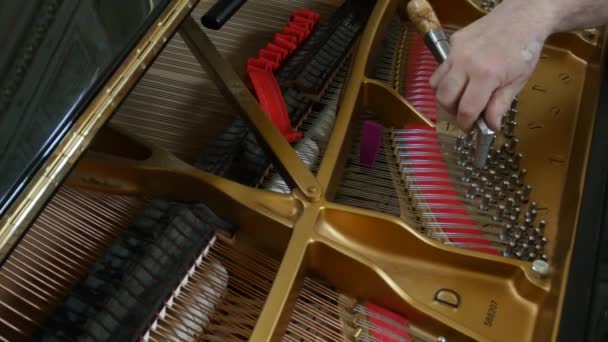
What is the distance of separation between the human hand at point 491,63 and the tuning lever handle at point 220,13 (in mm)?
456

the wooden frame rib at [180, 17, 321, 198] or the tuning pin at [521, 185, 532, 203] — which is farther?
the tuning pin at [521, 185, 532, 203]

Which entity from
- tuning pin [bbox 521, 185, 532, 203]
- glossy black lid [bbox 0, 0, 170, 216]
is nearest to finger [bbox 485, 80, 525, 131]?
tuning pin [bbox 521, 185, 532, 203]

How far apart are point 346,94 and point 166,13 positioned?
0.61 meters

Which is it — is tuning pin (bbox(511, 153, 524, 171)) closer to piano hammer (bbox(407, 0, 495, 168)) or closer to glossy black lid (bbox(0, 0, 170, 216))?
piano hammer (bbox(407, 0, 495, 168))

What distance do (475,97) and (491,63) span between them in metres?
0.08

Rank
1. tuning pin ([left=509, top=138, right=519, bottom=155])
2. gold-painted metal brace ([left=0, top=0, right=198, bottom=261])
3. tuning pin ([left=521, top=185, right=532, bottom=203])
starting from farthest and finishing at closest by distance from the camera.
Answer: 1. tuning pin ([left=509, top=138, right=519, bottom=155])
2. tuning pin ([left=521, top=185, right=532, bottom=203])
3. gold-painted metal brace ([left=0, top=0, right=198, bottom=261])

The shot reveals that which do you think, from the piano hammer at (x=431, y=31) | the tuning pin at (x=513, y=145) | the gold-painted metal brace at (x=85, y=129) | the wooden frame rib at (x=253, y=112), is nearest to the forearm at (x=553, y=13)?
the piano hammer at (x=431, y=31)

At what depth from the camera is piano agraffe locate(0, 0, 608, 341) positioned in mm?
1135

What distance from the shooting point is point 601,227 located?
1301 millimetres

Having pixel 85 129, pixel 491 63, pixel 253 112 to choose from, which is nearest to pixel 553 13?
pixel 491 63

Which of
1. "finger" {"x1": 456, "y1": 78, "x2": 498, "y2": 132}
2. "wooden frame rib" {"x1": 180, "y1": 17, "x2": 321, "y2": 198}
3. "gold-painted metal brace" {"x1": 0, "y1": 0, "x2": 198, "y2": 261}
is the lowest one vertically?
"gold-painted metal brace" {"x1": 0, "y1": 0, "x2": 198, "y2": 261}

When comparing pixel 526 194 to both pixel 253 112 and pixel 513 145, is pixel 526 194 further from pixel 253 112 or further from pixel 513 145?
pixel 253 112

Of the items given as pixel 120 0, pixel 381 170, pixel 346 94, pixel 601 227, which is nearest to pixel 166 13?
pixel 120 0

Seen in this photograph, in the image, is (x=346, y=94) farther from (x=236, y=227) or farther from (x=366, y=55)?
(x=236, y=227)
